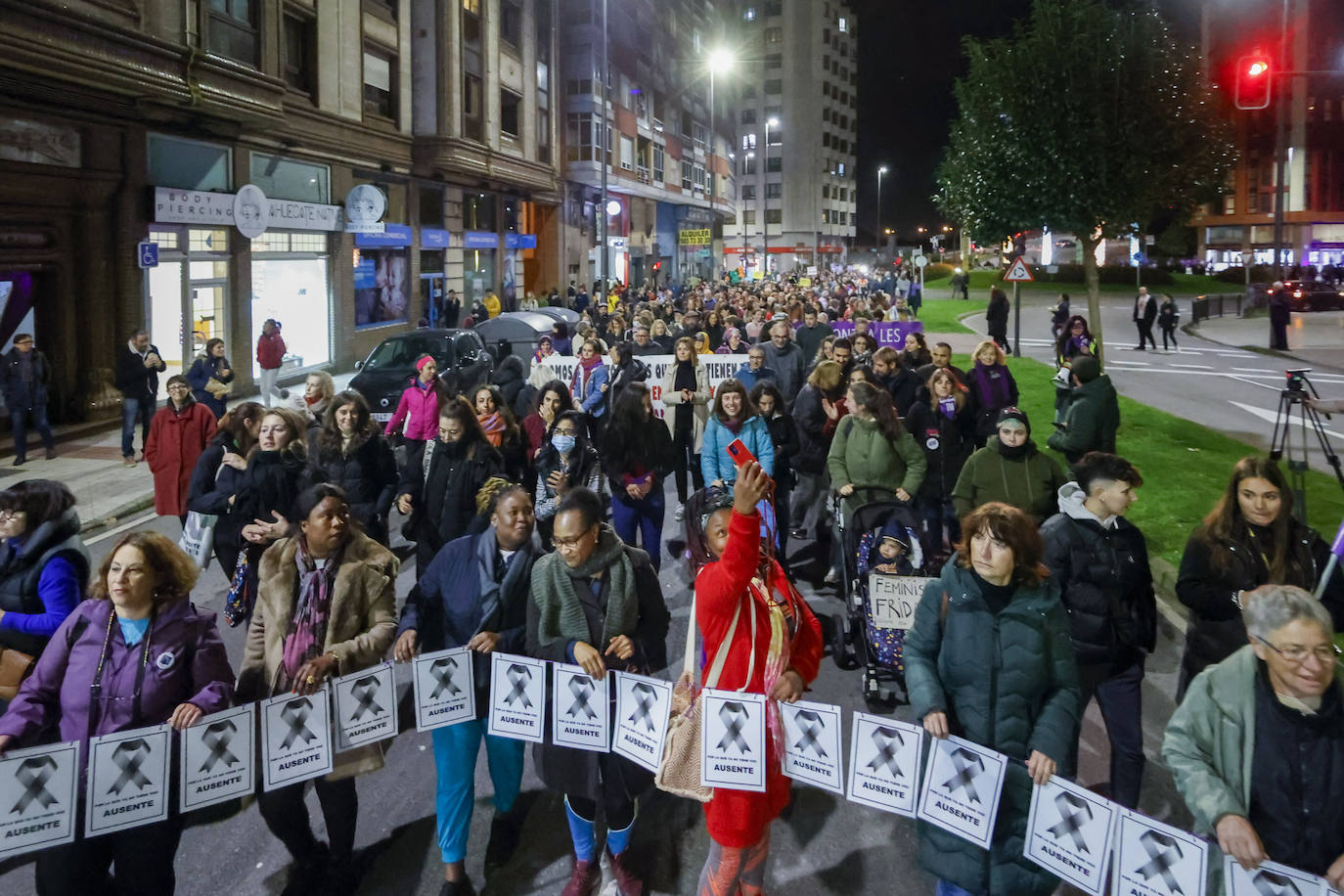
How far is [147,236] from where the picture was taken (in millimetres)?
18672

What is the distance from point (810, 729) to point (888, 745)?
29cm

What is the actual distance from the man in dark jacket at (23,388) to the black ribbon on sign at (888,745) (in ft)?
46.1

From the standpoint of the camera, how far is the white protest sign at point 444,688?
4.35 meters

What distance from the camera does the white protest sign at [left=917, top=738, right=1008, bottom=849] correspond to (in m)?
3.61

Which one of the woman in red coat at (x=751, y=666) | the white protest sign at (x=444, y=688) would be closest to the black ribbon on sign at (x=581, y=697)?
the white protest sign at (x=444, y=688)

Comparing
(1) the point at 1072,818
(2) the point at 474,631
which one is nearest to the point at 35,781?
(2) the point at 474,631

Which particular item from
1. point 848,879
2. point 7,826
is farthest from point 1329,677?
point 7,826

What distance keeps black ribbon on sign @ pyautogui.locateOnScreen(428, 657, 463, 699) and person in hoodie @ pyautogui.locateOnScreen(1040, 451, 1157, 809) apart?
266cm

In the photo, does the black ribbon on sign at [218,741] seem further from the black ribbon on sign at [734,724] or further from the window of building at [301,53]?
the window of building at [301,53]

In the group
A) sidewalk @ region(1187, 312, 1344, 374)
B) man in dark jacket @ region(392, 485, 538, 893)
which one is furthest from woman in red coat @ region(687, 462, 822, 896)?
sidewalk @ region(1187, 312, 1344, 374)

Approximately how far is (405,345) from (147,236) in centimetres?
540

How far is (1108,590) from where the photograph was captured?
15.5 feet

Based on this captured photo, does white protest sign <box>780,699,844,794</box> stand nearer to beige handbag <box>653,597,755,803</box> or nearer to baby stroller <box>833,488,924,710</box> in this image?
beige handbag <box>653,597,755,803</box>

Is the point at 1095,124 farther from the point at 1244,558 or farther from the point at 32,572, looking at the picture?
the point at 32,572
